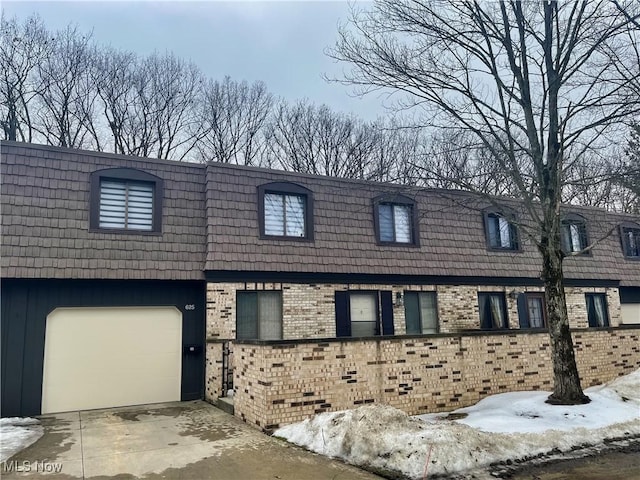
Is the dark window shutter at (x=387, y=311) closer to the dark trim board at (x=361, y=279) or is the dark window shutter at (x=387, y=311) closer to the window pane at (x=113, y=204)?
the dark trim board at (x=361, y=279)

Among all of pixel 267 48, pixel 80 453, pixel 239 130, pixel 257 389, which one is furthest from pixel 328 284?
pixel 239 130

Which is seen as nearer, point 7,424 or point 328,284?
point 7,424

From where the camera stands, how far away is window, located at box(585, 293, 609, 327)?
1458cm

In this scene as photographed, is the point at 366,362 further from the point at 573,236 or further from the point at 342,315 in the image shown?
the point at 573,236

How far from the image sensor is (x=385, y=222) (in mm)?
12242

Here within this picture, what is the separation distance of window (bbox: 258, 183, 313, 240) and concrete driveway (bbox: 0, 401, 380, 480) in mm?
4458

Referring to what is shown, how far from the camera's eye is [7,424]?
7.63 m

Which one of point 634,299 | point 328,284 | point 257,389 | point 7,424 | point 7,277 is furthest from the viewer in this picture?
point 634,299

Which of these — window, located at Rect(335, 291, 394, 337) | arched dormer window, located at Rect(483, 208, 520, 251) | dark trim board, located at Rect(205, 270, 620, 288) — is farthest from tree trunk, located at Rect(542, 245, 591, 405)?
arched dormer window, located at Rect(483, 208, 520, 251)

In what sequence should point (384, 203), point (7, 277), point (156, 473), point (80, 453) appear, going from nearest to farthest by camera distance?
point (156, 473), point (80, 453), point (7, 277), point (384, 203)

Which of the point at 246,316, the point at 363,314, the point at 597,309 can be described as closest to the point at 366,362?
the point at 246,316

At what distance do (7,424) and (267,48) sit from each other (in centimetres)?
1214

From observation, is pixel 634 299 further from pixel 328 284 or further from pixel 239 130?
pixel 239 130

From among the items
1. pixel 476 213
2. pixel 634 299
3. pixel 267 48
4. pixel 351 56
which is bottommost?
pixel 634 299
